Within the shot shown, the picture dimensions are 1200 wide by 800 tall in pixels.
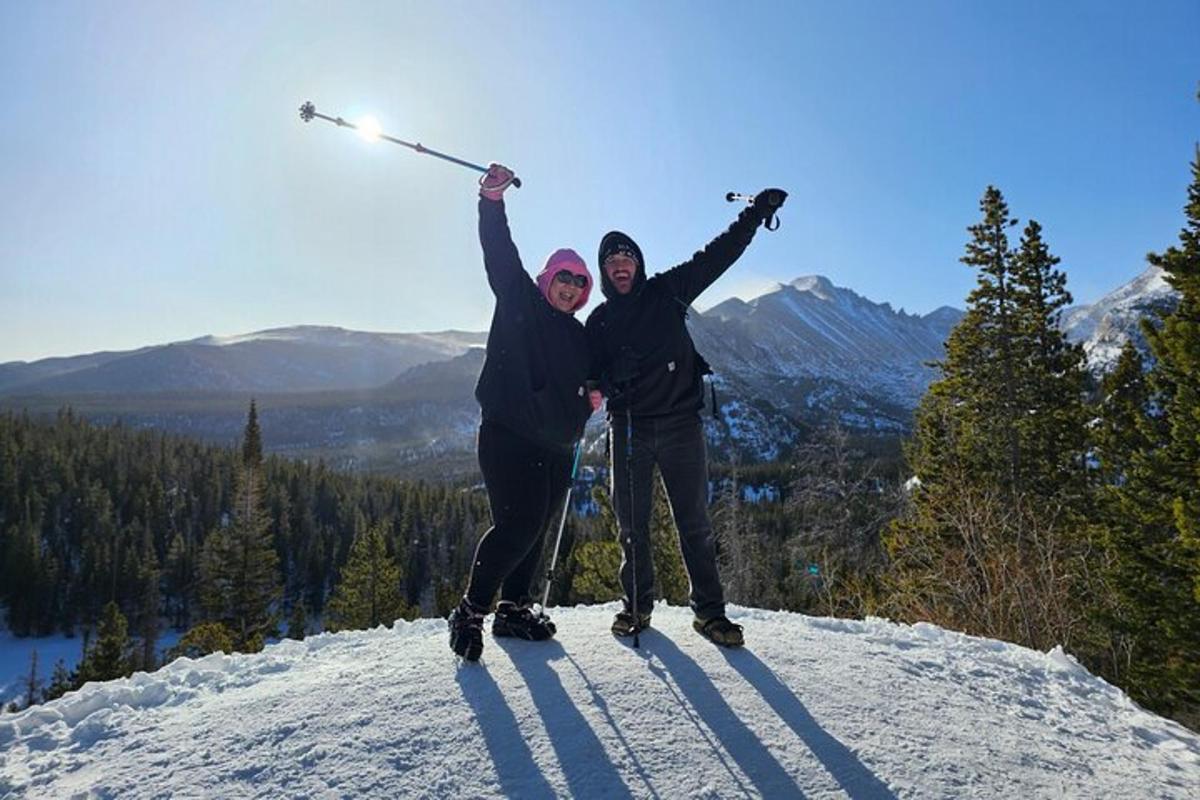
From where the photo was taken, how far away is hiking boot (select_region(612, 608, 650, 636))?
4.93 m

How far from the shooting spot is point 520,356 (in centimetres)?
449

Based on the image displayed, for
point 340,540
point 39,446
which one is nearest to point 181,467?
point 39,446

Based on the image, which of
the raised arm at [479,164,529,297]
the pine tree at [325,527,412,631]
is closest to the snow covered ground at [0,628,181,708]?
the pine tree at [325,527,412,631]

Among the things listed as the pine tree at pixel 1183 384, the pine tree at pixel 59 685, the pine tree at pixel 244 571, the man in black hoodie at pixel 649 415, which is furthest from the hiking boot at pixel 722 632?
the pine tree at pixel 244 571

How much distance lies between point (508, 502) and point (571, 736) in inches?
58.7

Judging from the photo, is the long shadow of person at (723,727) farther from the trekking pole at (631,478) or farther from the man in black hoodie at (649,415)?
the man in black hoodie at (649,415)

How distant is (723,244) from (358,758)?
13.1 ft

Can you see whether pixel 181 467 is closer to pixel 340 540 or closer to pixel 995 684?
pixel 340 540

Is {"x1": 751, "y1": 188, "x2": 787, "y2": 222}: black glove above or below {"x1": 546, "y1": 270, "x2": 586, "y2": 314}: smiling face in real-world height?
above

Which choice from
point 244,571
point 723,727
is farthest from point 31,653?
point 723,727

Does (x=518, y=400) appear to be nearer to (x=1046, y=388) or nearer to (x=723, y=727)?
(x=723, y=727)

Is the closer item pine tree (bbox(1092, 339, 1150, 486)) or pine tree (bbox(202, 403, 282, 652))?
pine tree (bbox(1092, 339, 1150, 486))

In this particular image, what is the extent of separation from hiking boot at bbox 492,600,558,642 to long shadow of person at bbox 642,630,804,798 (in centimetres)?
72

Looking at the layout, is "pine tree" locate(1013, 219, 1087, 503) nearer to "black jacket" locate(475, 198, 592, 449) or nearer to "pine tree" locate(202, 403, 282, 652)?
"black jacket" locate(475, 198, 592, 449)
